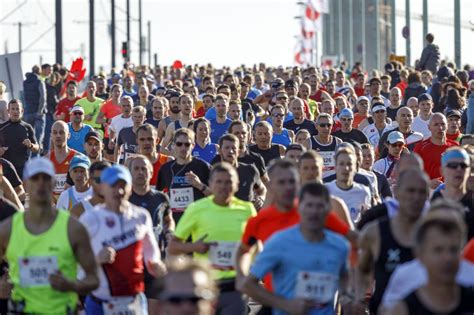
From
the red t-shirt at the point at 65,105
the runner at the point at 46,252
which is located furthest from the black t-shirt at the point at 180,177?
the red t-shirt at the point at 65,105

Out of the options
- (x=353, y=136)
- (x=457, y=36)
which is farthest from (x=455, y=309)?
(x=457, y=36)

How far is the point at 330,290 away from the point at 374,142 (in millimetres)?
10779

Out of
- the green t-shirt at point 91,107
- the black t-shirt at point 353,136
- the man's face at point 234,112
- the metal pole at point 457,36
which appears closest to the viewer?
the black t-shirt at point 353,136

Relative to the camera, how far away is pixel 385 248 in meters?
8.57

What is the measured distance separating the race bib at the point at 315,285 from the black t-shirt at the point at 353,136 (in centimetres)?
877

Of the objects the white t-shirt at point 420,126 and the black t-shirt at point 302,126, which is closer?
the black t-shirt at point 302,126

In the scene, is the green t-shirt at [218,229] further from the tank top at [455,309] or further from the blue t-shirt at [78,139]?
the blue t-shirt at [78,139]

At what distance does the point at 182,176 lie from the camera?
13180 millimetres

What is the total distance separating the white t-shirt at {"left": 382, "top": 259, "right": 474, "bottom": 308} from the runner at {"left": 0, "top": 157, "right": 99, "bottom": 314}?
203 centimetres

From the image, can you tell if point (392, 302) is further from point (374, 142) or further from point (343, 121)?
point (374, 142)

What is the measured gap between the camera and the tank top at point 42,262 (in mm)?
8547

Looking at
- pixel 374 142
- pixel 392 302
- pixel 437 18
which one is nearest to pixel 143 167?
pixel 392 302

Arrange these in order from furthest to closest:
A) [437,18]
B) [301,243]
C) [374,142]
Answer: [437,18] < [374,142] < [301,243]

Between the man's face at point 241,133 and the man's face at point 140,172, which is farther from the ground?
the man's face at point 241,133
